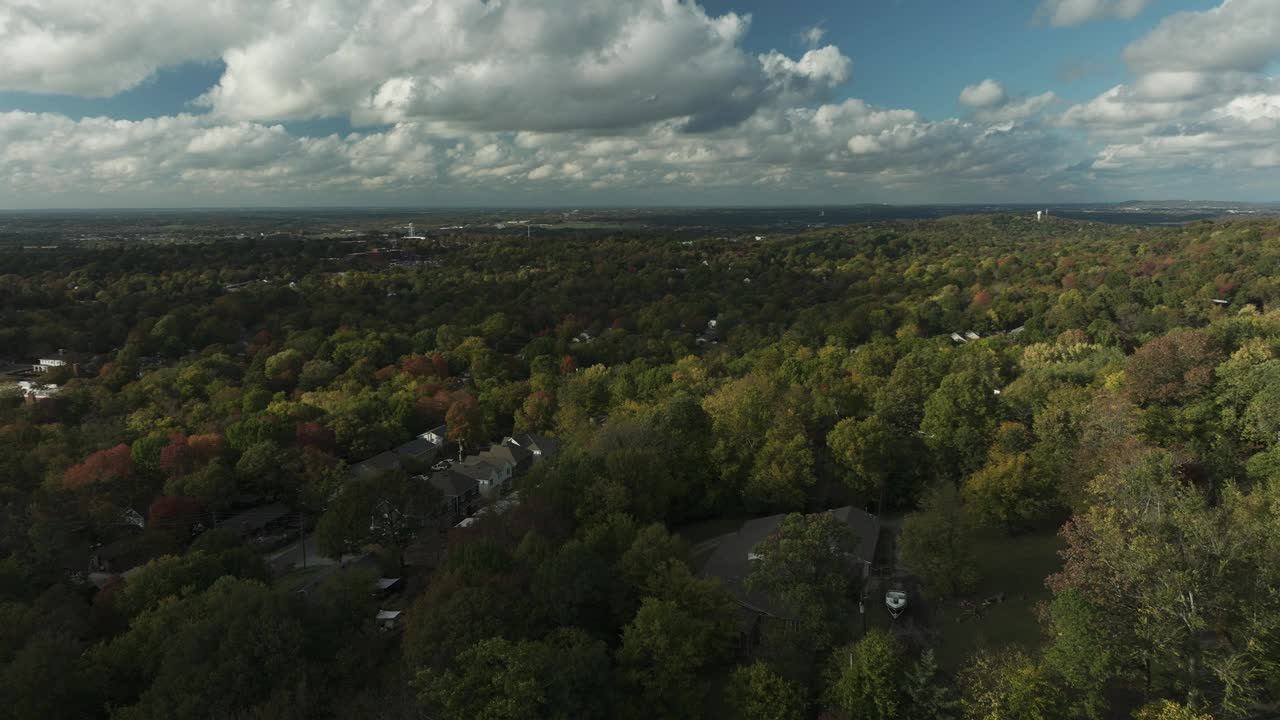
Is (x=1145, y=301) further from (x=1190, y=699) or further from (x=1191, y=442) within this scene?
(x=1190, y=699)

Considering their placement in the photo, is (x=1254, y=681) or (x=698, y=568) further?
(x=698, y=568)

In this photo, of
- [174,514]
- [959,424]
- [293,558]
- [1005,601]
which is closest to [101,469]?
[174,514]

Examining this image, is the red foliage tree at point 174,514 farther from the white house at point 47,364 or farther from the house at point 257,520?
the white house at point 47,364

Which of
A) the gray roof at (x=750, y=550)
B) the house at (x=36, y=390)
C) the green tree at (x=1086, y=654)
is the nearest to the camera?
the green tree at (x=1086, y=654)

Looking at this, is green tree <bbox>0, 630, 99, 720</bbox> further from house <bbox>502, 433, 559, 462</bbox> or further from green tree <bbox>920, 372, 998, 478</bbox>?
green tree <bbox>920, 372, 998, 478</bbox>

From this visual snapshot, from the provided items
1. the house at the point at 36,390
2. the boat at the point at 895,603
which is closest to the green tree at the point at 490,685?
the boat at the point at 895,603

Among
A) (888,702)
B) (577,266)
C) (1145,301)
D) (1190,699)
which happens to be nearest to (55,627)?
(888,702)
